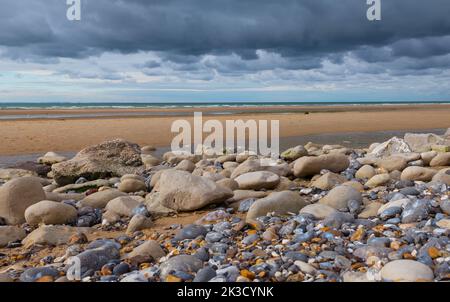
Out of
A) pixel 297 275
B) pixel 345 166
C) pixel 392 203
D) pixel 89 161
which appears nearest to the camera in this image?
pixel 297 275

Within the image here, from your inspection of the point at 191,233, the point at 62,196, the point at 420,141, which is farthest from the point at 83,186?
the point at 420,141

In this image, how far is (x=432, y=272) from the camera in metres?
3.14

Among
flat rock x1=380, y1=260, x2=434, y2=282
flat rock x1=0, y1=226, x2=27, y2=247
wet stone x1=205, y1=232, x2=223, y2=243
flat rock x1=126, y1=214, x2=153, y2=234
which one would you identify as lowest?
flat rock x1=0, y1=226, x2=27, y2=247

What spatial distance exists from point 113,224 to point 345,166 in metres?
4.52

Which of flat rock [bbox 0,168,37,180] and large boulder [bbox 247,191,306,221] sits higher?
large boulder [bbox 247,191,306,221]

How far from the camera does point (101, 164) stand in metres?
9.03

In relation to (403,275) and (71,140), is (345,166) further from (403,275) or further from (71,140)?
(71,140)

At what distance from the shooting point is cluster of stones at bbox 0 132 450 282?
3.44 metres

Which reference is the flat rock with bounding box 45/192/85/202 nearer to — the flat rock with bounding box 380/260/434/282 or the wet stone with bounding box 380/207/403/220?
the wet stone with bounding box 380/207/403/220

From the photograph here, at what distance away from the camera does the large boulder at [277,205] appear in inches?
197

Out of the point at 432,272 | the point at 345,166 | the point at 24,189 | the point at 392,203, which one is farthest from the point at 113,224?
the point at 345,166

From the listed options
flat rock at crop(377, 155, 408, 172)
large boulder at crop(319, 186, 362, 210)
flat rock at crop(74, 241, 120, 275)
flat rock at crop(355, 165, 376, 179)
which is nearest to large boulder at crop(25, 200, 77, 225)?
flat rock at crop(74, 241, 120, 275)

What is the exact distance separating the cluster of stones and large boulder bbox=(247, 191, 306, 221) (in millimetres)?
13

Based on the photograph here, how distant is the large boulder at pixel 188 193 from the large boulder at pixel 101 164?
3.51 metres
